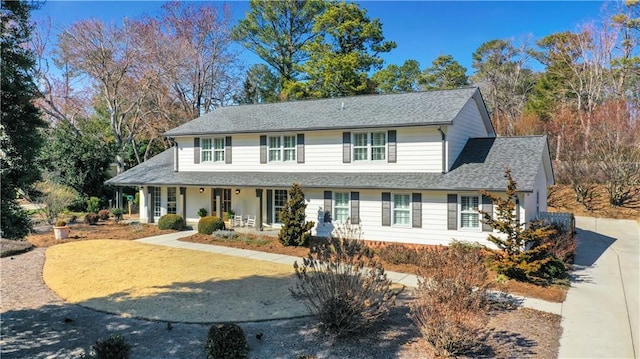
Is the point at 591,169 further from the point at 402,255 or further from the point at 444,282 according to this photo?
the point at 444,282

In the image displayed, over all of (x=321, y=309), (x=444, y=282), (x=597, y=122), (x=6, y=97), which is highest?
(x=597, y=122)

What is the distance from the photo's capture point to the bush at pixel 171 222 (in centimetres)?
2114

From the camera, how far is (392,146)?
17.6m

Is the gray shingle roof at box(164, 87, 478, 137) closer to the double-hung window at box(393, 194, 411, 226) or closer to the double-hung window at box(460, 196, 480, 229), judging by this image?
the double-hung window at box(393, 194, 411, 226)

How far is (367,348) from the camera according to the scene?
23.1 feet

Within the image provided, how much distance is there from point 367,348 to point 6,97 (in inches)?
312

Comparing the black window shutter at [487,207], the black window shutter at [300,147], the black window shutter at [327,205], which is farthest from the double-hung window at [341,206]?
the black window shutter at [487,207]

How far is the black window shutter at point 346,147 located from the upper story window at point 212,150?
25.6 feet

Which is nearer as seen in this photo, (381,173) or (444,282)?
(444,282)

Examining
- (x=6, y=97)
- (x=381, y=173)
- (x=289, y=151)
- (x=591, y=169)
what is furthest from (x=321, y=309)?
(x=591, y=169)

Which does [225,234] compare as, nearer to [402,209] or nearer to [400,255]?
[402,209]

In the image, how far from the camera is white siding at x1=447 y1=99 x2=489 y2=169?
17.0 m

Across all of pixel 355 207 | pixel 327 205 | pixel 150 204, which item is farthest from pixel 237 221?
pixel 355 207

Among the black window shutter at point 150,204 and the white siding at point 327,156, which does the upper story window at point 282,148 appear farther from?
the black window shutter at point 150,204
